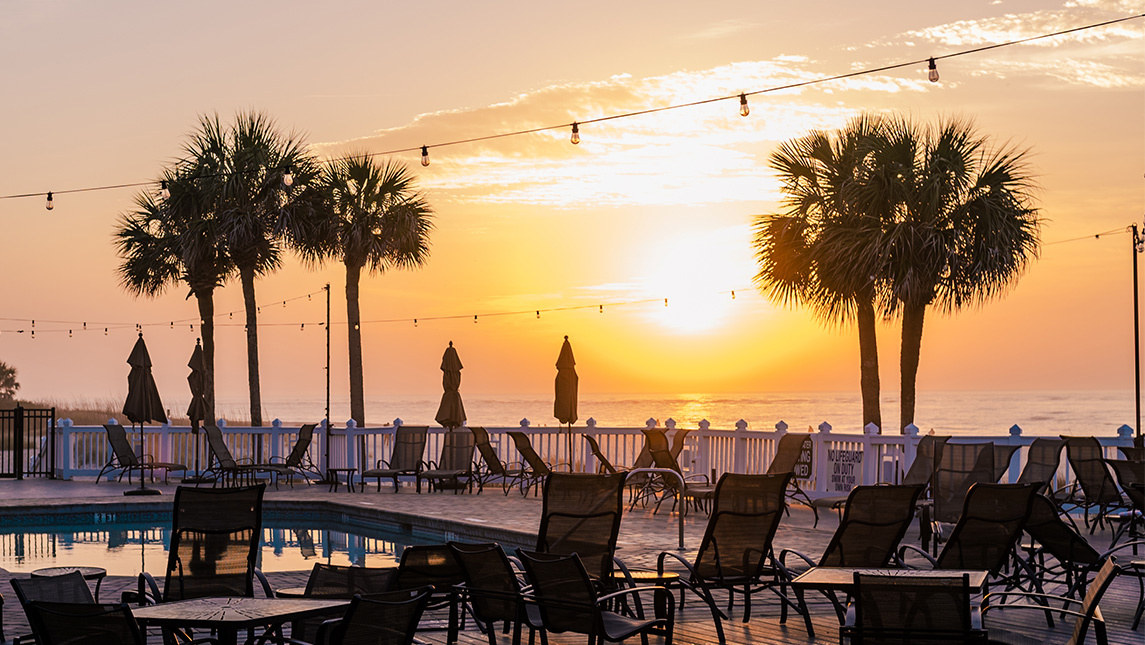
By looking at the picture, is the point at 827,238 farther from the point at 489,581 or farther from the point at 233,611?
the point at 233,611

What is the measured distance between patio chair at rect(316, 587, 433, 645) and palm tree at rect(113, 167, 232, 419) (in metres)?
21.1

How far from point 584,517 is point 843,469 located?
28.0 ft

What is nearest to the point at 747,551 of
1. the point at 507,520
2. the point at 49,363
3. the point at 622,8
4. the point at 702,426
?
the point at 507,520

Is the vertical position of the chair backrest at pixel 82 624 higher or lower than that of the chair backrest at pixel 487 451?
higher

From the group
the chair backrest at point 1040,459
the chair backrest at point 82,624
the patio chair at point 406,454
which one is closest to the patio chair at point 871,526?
the chair backrest at point 82,624

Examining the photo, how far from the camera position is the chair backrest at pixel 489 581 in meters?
5.75

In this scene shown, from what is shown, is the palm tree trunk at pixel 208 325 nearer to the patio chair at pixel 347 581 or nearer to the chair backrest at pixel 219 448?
the chair backrest at pixel 219 448

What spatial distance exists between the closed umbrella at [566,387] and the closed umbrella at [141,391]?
582 centimetres

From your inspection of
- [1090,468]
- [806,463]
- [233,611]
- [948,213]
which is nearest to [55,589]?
[233,611]

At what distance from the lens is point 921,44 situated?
1462 cm

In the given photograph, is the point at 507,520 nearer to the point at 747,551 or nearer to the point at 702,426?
the point at 702,426

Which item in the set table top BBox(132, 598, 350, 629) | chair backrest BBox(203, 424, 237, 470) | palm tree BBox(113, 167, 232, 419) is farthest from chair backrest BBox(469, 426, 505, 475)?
table top BBox(132, 598, 350, 629)

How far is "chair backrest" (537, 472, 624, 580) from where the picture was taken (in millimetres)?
6641

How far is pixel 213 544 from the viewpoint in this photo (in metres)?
6.62
